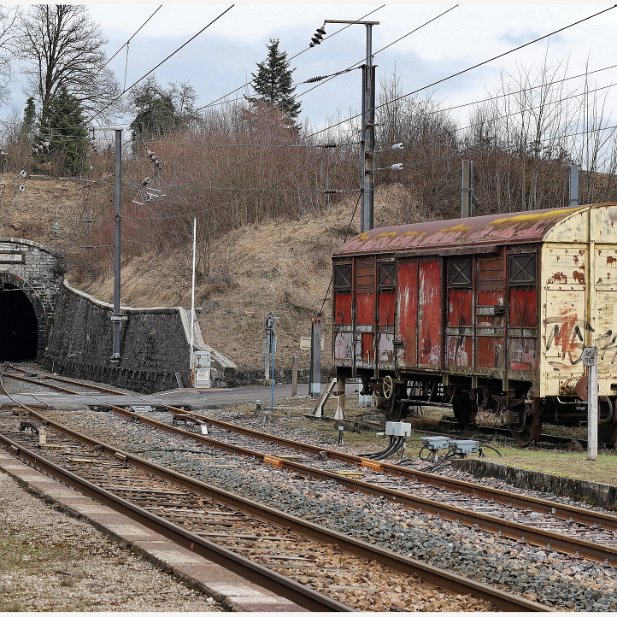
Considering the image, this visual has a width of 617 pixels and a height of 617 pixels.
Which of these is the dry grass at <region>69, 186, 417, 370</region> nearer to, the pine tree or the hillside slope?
the hillside slope

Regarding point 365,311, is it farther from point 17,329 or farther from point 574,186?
point 17,329

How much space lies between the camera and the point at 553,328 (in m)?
19.2

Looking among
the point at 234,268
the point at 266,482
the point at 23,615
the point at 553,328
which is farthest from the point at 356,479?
the point at 234,268

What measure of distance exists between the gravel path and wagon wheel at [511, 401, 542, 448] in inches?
381

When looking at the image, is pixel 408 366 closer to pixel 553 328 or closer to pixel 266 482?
pixel 553 328

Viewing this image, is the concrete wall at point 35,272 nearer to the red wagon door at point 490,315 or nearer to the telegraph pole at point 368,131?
the telegraph pole at point 368,131

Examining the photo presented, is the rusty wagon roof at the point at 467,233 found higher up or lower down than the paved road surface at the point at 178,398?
higher up

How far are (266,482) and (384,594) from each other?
22.5ft

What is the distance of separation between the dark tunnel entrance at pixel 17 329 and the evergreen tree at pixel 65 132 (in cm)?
975

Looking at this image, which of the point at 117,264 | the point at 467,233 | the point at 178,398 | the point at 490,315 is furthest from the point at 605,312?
the point at 117,264

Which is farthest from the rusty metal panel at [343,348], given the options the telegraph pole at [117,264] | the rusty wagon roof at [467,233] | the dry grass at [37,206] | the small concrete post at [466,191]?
the dry grass at [37,206]

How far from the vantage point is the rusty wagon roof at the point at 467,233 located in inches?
767

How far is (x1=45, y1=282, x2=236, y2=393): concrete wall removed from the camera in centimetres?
3844

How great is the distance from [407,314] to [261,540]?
38.8 ft
